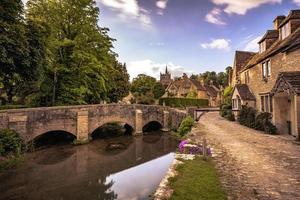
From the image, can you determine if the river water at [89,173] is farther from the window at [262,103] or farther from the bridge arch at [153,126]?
the bridge arch at [153,126]

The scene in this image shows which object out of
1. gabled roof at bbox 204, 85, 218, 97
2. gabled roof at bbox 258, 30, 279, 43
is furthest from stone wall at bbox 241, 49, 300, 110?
gabled roof at bbox 204, 85, 218, 97

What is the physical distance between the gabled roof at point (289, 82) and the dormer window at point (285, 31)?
19.1 ft

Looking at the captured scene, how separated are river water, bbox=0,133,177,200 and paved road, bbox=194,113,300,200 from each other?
142 inches

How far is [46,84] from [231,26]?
1869 centimetres

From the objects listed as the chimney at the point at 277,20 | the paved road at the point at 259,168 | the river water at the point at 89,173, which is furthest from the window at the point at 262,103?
the river water at the point at 89,173

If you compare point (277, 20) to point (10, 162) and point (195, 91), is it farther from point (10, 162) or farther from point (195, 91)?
point (195, 91)

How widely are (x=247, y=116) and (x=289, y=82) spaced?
8.86 m

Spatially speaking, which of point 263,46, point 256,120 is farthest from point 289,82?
point 263,46

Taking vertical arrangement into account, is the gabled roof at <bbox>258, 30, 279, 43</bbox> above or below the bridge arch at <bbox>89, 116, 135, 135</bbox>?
above

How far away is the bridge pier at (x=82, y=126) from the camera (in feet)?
70.4

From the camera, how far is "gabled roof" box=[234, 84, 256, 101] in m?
23.7

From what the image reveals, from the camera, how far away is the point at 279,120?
17.6 meters

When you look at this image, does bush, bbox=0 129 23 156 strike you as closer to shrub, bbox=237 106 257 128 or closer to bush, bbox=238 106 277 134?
bush, bbox=238 106 277 134

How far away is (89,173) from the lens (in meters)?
13.8
